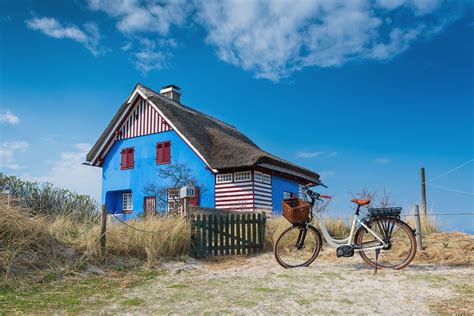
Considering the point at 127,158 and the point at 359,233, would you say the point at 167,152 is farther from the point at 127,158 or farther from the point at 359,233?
the point at 359,233

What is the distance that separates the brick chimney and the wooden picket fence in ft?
55.1

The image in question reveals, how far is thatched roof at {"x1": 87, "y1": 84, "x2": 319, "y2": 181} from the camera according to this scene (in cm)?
1850

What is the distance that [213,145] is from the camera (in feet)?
69.2

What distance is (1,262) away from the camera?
23.0ft

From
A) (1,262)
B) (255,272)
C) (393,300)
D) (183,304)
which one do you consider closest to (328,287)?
(393,300)

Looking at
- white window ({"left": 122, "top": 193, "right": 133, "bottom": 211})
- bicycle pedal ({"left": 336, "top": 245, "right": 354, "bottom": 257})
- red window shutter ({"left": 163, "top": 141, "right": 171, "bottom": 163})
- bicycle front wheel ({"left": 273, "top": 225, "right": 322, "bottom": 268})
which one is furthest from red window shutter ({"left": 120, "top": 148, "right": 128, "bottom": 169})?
bicycle pedal ({"left": 336, "top": 245, "right": 354, "bottom": 257})

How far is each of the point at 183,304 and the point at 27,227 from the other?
13.8 ft

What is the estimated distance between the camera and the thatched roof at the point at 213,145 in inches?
728

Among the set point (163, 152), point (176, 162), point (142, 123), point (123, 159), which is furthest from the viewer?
point (123, 159)

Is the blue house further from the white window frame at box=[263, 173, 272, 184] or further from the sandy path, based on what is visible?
the sandy path

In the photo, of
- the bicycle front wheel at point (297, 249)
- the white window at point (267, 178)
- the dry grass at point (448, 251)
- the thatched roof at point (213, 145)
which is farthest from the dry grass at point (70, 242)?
the white window at point (267, 178)

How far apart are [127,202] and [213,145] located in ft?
21.8

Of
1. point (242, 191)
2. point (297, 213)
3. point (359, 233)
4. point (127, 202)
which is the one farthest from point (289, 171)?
point (359, 233)

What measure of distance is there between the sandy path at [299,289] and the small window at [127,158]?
15.3 metres
